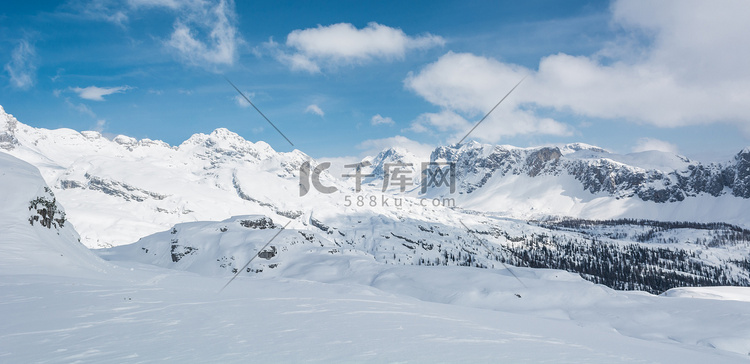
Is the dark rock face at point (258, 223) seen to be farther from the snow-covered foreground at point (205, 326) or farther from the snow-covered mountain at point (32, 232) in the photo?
the snow-covered foreground at point (205, 326)

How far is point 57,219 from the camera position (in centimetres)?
2606

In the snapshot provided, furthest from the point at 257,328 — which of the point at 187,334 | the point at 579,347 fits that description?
the point at 579,347

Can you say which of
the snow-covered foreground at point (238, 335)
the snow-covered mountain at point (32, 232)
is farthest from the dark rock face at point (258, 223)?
the snow-covered foreground at point (238, 335)

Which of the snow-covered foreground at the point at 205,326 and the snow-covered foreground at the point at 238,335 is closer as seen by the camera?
the snow-covered foreground at the point at 238,335

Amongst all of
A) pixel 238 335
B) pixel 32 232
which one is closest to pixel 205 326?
pixel 238 335

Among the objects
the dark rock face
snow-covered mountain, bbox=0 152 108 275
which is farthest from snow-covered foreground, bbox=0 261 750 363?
the dark rock face

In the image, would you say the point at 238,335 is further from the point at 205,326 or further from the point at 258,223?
the point at 258,223

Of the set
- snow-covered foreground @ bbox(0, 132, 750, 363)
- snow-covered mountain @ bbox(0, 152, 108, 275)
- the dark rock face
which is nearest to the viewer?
snow-covered foreground @ bbox(0, 132, 750, 363)

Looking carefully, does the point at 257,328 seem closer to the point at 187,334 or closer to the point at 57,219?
the point at 187,334

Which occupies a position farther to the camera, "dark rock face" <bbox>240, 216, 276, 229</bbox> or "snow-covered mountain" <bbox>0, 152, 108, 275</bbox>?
"dark rock face" <bbox>240, 216, 276, 229</bbox>

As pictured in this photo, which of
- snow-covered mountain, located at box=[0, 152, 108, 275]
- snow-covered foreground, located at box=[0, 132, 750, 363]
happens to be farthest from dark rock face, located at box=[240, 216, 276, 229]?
snow-covered foreground, located at box=[0, 132, 750, 363]

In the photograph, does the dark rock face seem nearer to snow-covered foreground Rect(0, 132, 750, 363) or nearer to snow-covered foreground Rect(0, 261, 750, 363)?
snow-covered foreground Rect(0, 132, 750, 363)

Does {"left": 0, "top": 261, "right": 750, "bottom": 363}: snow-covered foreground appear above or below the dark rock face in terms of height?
below

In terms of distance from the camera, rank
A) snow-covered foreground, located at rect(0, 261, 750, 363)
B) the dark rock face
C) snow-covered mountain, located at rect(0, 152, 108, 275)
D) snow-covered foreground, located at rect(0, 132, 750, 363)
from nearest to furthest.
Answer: snow-covered foreground, located at rect(0, 261, 750, 363) → snow-covered foreground, located at rect(0, 132, 750, 363) → snow-covered mountain, located at rect(0, 152, 108, 275) → the dark rock face
